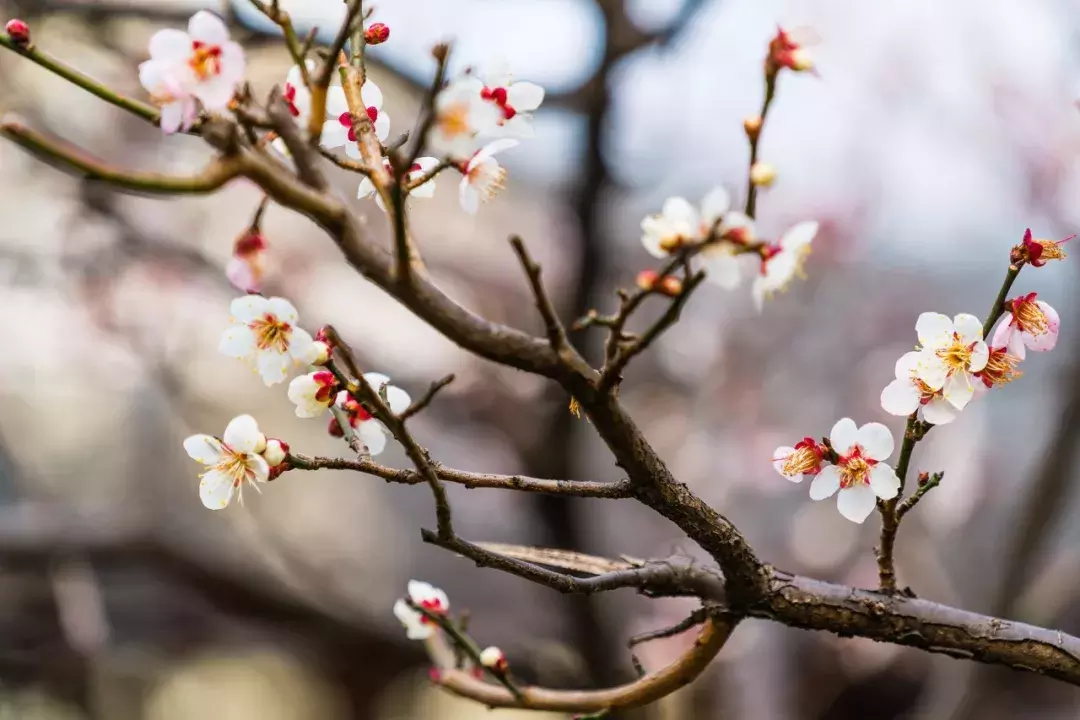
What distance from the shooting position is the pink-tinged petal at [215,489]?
410 mm

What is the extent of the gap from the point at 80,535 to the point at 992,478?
1.99 m

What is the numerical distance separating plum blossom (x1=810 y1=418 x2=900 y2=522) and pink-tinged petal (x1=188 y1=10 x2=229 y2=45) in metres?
0.35

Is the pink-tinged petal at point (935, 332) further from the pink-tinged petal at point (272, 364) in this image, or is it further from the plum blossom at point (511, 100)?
the pink-tinged petal at point (272, 364)

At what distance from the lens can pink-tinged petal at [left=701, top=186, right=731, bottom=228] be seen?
0.95 ft

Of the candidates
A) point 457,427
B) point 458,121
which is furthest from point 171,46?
point 457,427

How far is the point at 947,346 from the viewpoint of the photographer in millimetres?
406

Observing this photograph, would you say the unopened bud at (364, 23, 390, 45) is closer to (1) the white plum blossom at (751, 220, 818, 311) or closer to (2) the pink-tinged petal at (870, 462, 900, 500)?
(1) the white plum blossom at (751, 220, 818, 311)

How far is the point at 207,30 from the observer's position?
1.01 feet

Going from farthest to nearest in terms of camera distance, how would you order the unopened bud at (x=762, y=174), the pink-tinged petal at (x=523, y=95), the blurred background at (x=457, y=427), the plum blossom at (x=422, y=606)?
1. the blurred background at (x=457, y=427)
2. the plum blossom at (x=422, y=606)
3. the pink-tinged petal at (x=523, y=95)
4. the unopened bud at (x=762, y=174)

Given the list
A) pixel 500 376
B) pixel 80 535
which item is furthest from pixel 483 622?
pixel 80 535

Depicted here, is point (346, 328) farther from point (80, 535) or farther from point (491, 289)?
point (80, 535)

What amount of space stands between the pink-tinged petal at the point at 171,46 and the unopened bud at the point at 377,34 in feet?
0.47

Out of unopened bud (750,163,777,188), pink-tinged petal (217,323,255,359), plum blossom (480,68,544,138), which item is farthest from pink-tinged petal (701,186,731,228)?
pink-tinged petal (217,323,255,359)

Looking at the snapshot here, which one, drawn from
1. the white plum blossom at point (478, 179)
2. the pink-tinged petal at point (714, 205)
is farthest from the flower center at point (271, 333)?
the pink-tinged petal at point (714, 205)
